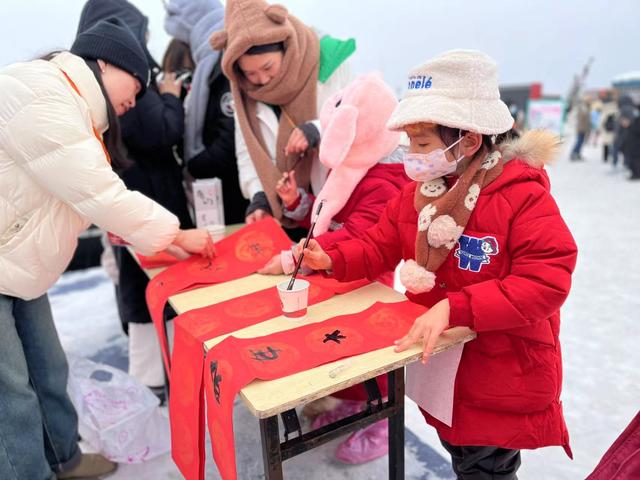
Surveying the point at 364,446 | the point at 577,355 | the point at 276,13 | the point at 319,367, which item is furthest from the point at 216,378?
the point at 577,355

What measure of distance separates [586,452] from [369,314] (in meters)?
1.21

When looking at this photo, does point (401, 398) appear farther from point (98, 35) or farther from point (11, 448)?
point (98, 35)

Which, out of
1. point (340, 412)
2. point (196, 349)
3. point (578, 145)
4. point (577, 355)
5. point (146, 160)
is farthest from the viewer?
point (578, 145)

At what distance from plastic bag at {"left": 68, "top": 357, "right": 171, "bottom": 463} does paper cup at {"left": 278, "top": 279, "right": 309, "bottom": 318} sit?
943 mm

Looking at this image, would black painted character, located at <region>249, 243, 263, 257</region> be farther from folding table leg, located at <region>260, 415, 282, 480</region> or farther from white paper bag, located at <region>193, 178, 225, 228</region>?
folding table leg, located at <region>260, 415, 282, 480</region>

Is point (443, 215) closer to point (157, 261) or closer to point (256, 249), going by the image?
point (256, 249)

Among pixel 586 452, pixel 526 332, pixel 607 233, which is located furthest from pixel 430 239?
pixel 607 233

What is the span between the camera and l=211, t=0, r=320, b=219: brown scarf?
163 centimetres

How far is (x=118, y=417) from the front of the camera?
1.77 metres

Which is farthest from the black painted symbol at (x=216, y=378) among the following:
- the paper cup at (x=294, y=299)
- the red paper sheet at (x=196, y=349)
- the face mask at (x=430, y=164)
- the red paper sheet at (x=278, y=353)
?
the face mask at (x=430, y=164)

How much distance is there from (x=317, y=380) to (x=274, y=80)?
118 cm

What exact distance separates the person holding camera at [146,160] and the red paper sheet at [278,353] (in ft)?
3.77

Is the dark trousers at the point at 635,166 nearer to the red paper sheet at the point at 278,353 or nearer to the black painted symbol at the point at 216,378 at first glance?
the red paper sheet at the point at 278,353

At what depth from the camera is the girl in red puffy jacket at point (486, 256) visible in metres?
0.96
